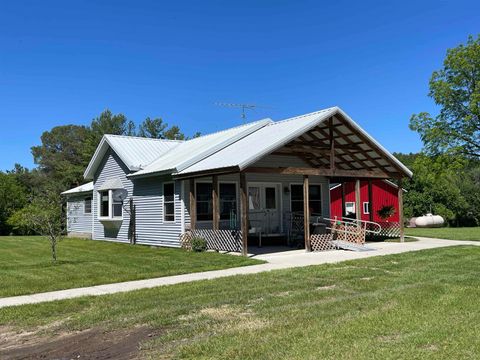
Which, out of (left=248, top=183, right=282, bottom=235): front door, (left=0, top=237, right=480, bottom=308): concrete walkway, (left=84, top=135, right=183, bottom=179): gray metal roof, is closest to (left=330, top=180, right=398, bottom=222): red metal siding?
(left=248, top=183, right=282, bottom=235): front door

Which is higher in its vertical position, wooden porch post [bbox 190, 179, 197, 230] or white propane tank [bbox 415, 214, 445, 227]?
wooden porch post [bbox 190, 179, 197, 230]

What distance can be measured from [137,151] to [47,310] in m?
14.8

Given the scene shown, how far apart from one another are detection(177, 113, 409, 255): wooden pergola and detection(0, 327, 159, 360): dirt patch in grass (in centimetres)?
846

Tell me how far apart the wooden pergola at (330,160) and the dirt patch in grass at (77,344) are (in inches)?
333

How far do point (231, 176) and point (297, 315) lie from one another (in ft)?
40.5

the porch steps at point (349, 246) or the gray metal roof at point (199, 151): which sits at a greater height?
the gray metal roof at point (199, 151)

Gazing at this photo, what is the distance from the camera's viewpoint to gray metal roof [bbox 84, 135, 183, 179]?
68.5 ft

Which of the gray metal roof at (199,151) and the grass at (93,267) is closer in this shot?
the grass at (93,267)

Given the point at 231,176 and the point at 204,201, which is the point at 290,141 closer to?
the point at 231,176

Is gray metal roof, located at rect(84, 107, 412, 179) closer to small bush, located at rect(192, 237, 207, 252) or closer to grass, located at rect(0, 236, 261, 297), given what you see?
small bush, located at rect(192, 237, 207, 252)

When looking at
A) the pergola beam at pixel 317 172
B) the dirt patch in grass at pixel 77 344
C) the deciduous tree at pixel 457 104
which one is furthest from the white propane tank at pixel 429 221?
the dirt patch in grass at pixel 77 344

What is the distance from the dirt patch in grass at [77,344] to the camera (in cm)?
554

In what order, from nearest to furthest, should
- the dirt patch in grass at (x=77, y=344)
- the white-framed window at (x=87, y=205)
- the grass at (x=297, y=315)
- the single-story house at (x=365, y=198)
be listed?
the grass at (x=297, y=315) < the dirt patch in grass at (x=77, y=344) < the white-framed window at (x=87, y=205) < the single-story house at (x=365, y=198)

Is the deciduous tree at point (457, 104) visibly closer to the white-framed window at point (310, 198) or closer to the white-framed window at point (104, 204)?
the white-framed window at point (310, 198)
